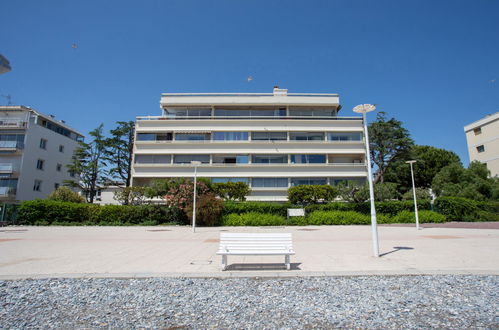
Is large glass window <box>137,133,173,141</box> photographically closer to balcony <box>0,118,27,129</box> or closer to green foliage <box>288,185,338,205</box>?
balcony <box>0,118,27,129</box>

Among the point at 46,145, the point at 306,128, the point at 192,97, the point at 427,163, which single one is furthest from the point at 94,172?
the point at 427,163

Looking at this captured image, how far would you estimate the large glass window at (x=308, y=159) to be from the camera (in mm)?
38594

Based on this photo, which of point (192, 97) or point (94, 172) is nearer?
point (94, 172)

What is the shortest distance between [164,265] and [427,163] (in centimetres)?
4817

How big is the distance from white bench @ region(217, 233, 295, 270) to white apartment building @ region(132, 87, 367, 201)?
99.5 ft

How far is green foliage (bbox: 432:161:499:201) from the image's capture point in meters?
28.6

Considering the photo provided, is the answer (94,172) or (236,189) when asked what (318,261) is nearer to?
(236,189)

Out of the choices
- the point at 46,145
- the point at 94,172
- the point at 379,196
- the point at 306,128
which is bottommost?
the point at 379,196

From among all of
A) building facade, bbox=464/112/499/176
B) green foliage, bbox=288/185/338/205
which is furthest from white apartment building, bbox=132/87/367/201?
building facade, bbox=464/112/499/176

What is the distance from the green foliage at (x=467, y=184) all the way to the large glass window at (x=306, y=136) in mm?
15119

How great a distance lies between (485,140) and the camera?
4338 cm

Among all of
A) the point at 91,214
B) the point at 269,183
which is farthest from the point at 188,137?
the point at 91,214

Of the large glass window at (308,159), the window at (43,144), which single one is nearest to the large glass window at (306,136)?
the large glass window at (308,159)

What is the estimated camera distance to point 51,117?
40.8 m
